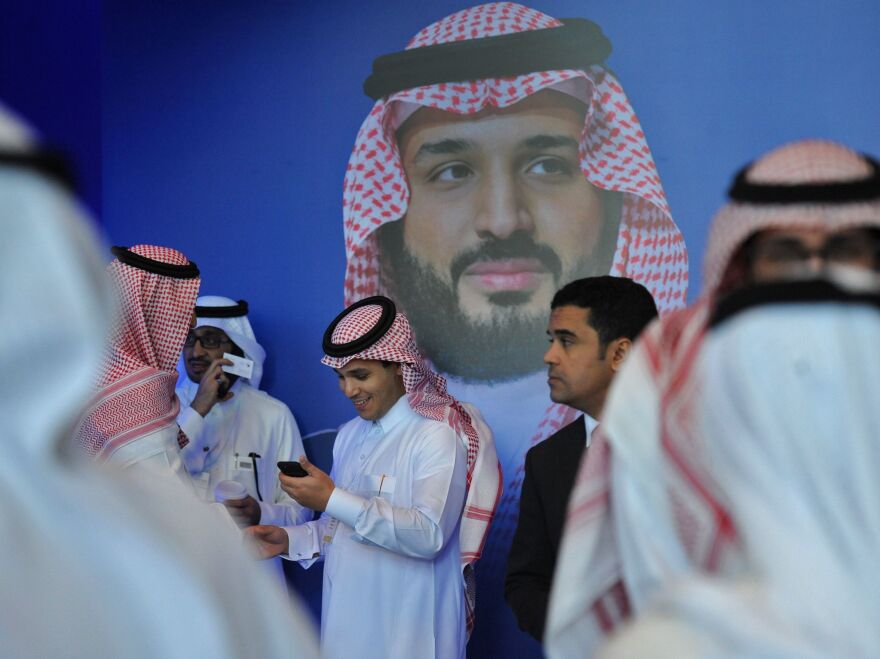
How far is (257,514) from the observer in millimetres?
3988

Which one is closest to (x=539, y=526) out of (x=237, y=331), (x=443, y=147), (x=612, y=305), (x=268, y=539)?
(x=612, y=305)

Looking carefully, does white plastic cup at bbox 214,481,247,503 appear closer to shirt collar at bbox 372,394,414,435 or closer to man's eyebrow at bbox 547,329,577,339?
shirt collar at bbox 372,394,414,435

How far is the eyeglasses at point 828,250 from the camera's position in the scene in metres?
1.68

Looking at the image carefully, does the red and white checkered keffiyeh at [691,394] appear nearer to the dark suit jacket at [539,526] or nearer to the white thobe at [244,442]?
the dark suit jacket at [539,526]

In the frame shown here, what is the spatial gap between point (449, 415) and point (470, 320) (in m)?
0.72

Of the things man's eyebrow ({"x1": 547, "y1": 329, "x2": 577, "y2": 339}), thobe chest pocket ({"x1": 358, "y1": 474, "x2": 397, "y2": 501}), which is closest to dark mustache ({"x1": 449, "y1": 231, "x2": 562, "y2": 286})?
thobe chest pocket ({"x1": 358, "y1": 474, "x2": 397, "y2": 501})

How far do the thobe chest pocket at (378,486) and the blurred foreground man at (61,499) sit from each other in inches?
107

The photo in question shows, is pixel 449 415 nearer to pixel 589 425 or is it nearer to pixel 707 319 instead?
pixel 589 425

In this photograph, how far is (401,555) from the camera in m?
3.60

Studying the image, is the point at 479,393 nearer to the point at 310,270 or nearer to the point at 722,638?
the point at 310,270

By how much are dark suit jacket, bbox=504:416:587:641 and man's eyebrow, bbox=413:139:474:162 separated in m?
1.92

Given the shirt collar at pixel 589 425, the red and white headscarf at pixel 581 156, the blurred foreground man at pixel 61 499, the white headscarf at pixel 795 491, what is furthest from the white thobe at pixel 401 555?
the blurred foreground man at pixel 61 499

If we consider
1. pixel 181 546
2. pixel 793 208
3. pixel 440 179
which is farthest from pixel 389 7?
pixel 181 546

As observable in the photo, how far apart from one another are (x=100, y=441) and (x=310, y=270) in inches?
→ 80.6
